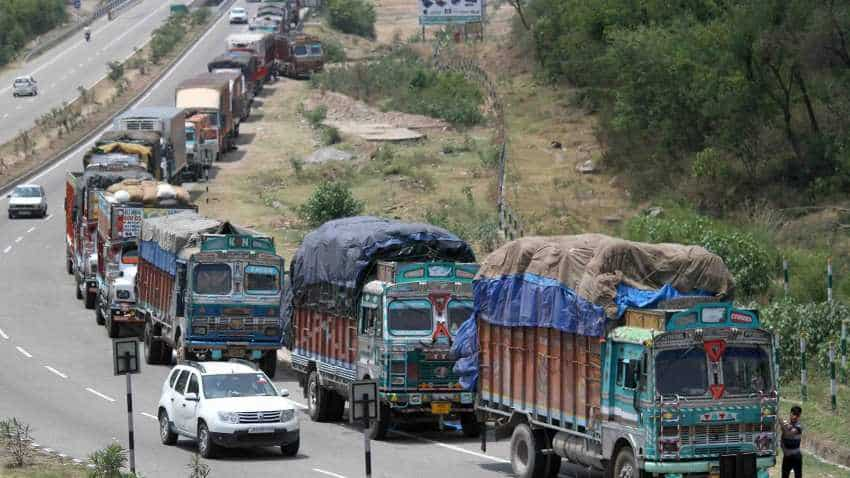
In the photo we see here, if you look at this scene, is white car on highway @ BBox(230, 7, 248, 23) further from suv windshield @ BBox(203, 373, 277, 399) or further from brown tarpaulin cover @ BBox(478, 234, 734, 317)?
brown tarpaulin cover @ BBox(478, 234, 734, 317)

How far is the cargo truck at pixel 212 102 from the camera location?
244 ft

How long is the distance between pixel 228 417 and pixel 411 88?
71.1m

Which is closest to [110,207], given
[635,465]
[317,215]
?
[317,215]

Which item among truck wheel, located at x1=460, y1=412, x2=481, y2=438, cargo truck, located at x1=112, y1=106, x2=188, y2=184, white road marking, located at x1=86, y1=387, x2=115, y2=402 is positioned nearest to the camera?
truck wheel, located at x1=460, y1=412, x2=481, y2=438

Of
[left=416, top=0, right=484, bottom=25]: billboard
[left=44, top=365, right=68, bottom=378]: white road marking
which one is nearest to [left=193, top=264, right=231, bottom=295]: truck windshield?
[left=44, top=365, right=68, bottom=378]: white road marking

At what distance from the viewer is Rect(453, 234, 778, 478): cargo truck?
19562mm

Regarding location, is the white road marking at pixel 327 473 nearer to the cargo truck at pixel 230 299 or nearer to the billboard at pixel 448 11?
the cargo truck at pixel 230 299

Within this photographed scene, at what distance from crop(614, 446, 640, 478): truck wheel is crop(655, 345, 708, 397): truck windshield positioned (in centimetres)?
108

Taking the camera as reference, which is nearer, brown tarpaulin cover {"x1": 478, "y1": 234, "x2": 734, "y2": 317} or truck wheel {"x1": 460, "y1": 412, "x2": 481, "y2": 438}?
brown tarpaulin cover {"x1": 478, "y1": 234, "x2": 734, "y2": 317}

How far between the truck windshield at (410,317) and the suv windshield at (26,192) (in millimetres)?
42463

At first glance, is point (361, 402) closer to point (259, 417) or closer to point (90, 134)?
point (259, 417)

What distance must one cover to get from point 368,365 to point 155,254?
12255mm

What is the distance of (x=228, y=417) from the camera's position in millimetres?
25047

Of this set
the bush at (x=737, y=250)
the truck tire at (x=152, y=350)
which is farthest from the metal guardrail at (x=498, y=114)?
the truck tire at (x=152, y=350)
